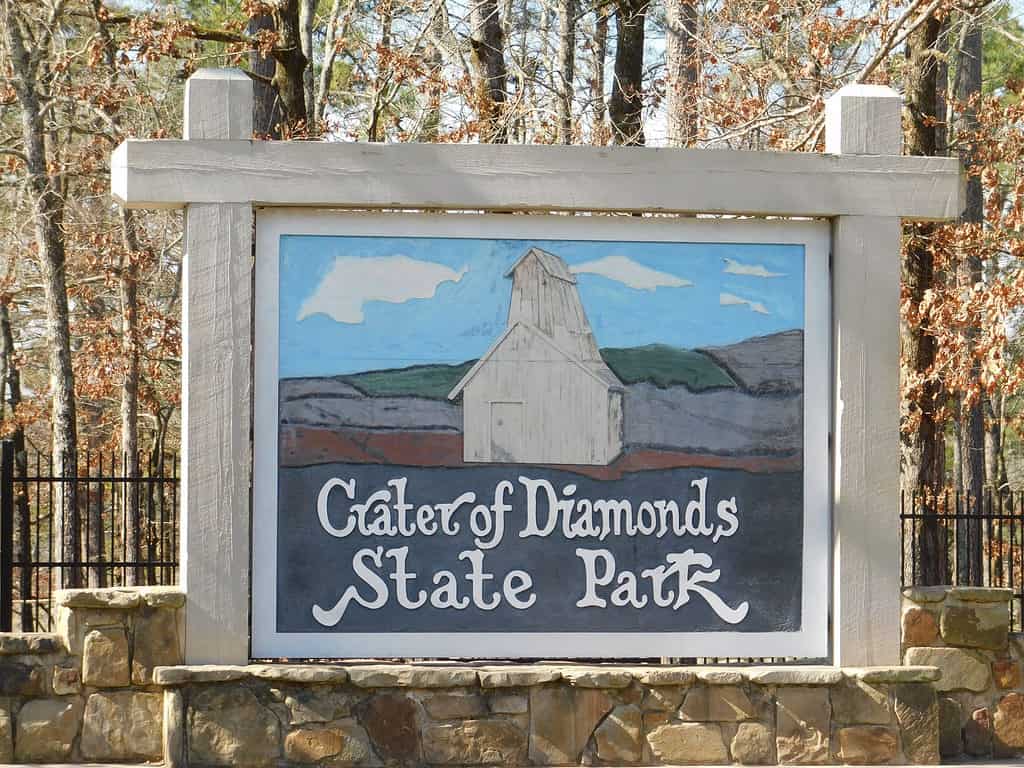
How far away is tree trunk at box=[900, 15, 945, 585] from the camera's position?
10.9 metres

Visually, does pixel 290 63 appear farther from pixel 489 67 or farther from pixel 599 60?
pixel 599 60

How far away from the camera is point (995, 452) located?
26.7 metres

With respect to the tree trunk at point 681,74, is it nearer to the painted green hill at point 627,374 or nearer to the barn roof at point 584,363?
the painted green hill at point 627,374

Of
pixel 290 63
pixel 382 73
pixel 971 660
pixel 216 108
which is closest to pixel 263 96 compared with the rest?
pixel 290 63

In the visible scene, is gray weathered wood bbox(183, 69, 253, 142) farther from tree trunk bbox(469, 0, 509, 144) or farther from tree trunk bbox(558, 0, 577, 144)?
tree trunk bbox(558, 0, 577, 144)

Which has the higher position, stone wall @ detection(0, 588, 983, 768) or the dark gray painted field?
the dark gray painted field

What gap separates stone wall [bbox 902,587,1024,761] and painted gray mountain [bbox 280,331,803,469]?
1.13 metres

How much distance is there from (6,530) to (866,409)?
4.88 m

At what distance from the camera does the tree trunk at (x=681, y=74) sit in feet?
44.0

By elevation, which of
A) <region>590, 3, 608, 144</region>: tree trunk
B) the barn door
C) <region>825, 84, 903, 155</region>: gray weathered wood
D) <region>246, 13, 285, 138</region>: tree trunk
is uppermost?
<region>590, 3, 608, 144</region>: tree trunk

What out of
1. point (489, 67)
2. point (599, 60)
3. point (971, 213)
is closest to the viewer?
point (489, 67)

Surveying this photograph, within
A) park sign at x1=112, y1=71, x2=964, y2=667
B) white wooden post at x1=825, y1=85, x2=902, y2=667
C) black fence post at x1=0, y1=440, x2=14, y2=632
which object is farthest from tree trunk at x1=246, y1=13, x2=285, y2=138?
white wooden post at x1=825, y1=85, x2=902, y2=667

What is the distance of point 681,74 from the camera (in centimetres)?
1493

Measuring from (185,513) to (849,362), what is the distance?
357 centimetres
